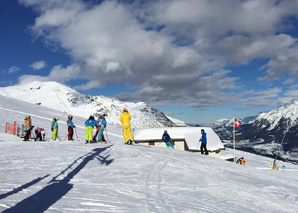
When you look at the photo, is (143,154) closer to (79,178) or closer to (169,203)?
(79,178)

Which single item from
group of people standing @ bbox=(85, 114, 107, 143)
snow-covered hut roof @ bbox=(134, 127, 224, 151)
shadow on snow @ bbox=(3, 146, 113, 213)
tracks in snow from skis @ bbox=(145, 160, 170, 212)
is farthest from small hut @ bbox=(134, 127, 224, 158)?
shadow on snow @ bbox=(3, 146, 113, 213)

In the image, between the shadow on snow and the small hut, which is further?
the small hut

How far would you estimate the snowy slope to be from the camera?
574 centimetres

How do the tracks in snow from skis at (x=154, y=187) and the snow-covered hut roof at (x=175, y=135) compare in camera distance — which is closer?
the tracks in snow from skis at (x=154, y=187)

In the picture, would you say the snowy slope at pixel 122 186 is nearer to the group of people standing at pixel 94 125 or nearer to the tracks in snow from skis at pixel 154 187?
the tracks in snow from skis at pixel 154 187

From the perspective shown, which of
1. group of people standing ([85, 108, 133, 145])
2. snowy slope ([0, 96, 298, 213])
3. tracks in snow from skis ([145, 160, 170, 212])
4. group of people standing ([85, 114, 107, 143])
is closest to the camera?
snowy slope ([0, 96, 298, 213])

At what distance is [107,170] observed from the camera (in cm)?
910

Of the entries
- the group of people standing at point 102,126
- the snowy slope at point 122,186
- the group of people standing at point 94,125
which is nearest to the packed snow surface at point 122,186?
the snowy slope at point 122,186

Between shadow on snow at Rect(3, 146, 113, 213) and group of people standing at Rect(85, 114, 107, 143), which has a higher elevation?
group of people standing at Rect(85, 114, 107, 143)

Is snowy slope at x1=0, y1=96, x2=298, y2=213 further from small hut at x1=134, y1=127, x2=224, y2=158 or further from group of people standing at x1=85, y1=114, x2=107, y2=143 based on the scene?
small hut at x1=134, y1=127, x2=224, y2=158

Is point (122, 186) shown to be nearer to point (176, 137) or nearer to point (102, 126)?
point (102, 126)

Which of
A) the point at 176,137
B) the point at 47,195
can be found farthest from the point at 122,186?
the point at 176,137

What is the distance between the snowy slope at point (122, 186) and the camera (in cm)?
574

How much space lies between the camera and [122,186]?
24.0 feet
